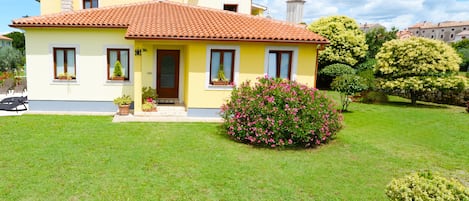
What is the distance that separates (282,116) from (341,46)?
22.6 metres

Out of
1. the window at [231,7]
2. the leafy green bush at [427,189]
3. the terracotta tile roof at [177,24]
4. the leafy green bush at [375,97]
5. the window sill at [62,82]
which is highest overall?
the window at [231,7]

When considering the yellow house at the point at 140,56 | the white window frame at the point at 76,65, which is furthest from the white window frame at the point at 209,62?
the white window frame at the point at 76,65

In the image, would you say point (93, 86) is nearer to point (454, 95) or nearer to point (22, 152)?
point (22, 152)

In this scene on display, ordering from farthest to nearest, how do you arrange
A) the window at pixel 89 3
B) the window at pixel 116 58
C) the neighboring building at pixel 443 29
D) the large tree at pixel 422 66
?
the neighboring building at pixel 443 29 < the window at pixel 89 3 < the large tree at pixel 422 66 < the window at pixel 116 58

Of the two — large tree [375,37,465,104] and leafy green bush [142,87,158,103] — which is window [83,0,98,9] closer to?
leafy green bush [142,87,158,103]

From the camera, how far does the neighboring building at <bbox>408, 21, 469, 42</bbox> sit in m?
130

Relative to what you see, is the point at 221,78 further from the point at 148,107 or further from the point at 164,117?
the point at 148,107

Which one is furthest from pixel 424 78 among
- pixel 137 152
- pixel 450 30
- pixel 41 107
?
pixel 450 30

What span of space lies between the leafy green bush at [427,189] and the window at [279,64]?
10.8 metres

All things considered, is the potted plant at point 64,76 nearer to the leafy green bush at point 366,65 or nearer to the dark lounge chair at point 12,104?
the dark lounge chair at point 12,104

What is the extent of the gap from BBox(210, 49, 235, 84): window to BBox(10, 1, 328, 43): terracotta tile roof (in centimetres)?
89

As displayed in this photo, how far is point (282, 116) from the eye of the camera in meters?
10.4

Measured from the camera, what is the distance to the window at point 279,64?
50.2 feet

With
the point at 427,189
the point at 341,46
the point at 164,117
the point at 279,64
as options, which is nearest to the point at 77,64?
the point at 164,117
